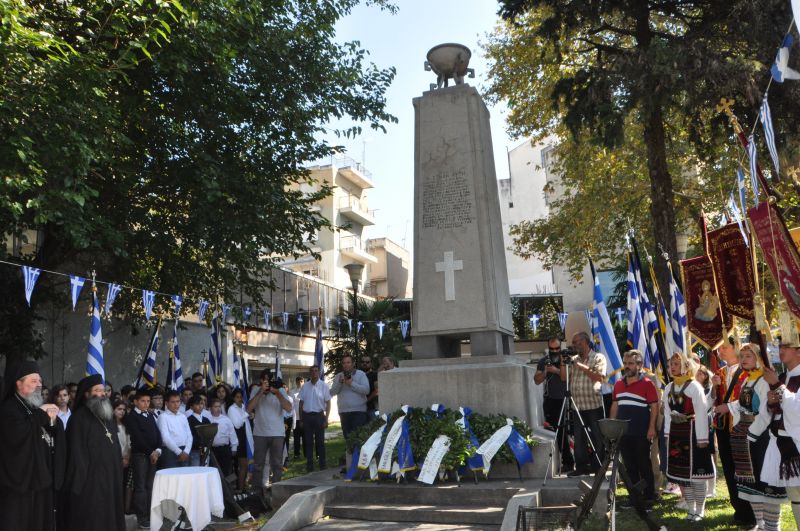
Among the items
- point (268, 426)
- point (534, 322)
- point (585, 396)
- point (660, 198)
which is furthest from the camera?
point (534, 322)

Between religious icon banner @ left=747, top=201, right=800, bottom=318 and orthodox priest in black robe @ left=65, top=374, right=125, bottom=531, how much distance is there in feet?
23.4

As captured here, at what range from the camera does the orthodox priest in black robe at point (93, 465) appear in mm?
6898

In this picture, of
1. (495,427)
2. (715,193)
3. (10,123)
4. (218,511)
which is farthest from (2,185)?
(715,193)

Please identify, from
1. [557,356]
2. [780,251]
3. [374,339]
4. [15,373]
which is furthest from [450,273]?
[374,339]

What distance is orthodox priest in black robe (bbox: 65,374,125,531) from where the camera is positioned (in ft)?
22.6

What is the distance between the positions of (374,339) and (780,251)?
16672 millimetres

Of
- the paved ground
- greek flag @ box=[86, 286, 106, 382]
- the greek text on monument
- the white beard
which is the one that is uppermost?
the greek text on monument

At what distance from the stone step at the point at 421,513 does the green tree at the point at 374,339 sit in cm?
1377

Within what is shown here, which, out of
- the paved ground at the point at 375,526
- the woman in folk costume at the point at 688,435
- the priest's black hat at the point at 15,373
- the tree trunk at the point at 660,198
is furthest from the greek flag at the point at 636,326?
the priest's black hat at the point at 15,373

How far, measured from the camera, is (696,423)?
811 cm

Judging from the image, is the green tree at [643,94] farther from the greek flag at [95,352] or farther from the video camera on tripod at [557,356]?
the greek flag at [95,352]

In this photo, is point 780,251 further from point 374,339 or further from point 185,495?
point 374,339

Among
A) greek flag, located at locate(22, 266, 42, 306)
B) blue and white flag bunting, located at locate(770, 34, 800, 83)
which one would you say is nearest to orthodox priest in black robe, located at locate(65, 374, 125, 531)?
greek flag, located at locate(22, 266, 42, 306)

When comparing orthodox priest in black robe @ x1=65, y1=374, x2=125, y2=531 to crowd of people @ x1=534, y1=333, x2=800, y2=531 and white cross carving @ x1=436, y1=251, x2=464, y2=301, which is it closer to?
white cross carving @ x1=436, y1=251, x2=464, y2=301
